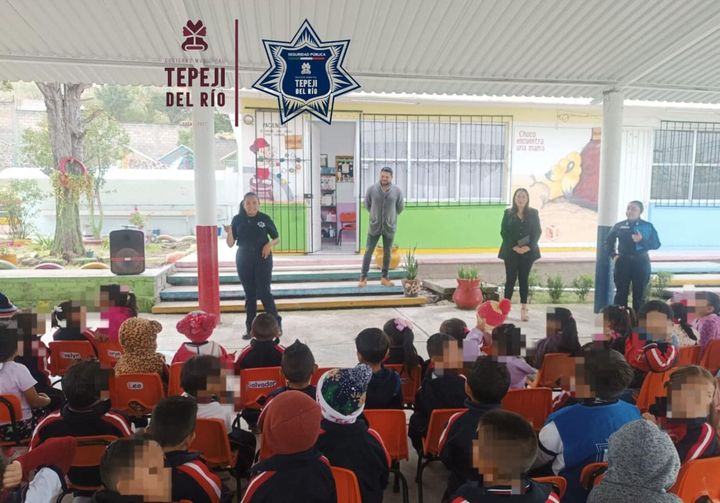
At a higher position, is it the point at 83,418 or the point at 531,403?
the point at 83,418

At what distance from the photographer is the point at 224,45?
536 cm

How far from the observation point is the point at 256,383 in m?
3.06

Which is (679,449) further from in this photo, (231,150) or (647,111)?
(231,150)

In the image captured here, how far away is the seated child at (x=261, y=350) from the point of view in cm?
324

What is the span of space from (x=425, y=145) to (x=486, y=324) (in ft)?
23.8

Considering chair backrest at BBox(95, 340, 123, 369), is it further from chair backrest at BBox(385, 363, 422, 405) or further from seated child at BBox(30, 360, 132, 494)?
chair backrest at BBox(385, 363, 422, 405)

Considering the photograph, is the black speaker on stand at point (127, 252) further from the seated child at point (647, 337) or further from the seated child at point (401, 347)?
the seated child at point (647, 337)

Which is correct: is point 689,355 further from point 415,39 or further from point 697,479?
point 415,39

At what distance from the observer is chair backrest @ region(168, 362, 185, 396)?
116 inches

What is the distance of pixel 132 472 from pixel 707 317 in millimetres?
3833

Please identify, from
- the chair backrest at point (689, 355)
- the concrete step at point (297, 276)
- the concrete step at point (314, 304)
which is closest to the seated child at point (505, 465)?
the chair backrest at point (689, 355)

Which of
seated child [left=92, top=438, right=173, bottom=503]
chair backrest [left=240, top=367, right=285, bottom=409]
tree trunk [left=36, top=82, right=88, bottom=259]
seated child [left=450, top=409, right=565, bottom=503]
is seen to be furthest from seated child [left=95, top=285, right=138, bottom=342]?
tree trunk [left=36, top=82, right=88, bottom=259]

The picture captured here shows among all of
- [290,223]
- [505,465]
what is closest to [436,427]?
[505,465]

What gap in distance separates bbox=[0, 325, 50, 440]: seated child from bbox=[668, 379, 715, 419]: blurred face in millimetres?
3008
